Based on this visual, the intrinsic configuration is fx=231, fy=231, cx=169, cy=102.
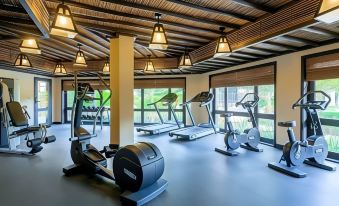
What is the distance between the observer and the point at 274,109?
6.50m

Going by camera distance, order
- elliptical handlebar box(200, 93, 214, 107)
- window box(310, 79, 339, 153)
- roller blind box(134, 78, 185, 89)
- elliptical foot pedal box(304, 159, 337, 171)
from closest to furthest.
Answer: elliptical foot pedal box(304, 159, 337, 171)
window box(310, 79, 339, 153)
elliptical handlebar box(200, 93, 214, 107)
roller blind box(134, 78, 185, 89)

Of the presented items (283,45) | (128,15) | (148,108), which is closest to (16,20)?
(128,15)

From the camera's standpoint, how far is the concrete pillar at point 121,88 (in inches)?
226

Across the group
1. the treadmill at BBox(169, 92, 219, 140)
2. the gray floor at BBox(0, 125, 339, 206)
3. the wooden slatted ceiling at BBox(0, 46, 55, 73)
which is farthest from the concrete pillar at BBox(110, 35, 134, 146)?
the wooden slatted ceiling at BBox(0, 46, 55, 73)

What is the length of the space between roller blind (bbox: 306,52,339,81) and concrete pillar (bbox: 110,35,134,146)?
430 cm

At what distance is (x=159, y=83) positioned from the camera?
10938 mm

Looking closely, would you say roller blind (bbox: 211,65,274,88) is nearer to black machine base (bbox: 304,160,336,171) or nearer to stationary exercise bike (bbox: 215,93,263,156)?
stationary exercise bike (bbox: 215,93,263,156)

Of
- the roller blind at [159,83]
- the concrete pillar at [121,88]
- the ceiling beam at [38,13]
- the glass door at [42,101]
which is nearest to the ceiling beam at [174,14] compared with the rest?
the ceiling beam at [38,13]

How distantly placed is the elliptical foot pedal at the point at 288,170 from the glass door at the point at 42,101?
33.8 feet

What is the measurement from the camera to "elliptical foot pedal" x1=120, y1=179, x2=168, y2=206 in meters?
2.93

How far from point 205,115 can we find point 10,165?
742cm

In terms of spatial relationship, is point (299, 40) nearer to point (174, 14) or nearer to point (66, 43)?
point (174, 14)

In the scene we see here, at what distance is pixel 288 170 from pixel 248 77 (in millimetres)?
3788

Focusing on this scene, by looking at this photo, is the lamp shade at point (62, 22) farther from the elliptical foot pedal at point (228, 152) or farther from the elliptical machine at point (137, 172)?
the elliptical foot pedal at point (228, 152)
